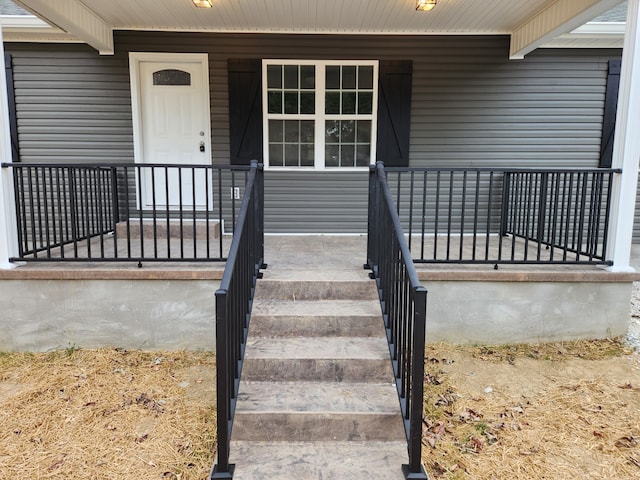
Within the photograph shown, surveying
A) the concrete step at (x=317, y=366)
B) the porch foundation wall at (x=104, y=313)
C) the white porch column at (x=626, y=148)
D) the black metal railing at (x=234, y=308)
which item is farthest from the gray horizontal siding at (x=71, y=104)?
the white porch column at (x=626, y=148)

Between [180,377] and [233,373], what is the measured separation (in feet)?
3.50

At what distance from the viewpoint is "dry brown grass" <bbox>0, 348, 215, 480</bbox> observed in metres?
2.30

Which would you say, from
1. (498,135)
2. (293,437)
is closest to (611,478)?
(293,437)

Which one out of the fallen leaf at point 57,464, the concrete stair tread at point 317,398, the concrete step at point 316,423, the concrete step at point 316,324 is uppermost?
the concrete step at point 316,324

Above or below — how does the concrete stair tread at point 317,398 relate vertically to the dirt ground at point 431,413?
above

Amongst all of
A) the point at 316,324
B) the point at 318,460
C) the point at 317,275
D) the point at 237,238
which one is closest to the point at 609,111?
the point at 317,275

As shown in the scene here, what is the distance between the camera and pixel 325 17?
485cm

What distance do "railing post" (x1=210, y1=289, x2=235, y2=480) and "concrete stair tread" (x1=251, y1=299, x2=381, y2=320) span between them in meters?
0.96

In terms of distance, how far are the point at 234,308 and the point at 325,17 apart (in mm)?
3735

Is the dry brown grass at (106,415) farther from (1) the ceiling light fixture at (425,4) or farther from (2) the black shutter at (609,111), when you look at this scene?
(2) the black shutter at (609,111)

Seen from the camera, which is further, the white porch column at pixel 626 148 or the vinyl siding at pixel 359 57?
the vinyl siding at pixel 359 57

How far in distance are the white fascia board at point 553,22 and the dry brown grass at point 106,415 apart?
4.48 m

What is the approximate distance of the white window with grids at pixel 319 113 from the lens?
5.39 meters

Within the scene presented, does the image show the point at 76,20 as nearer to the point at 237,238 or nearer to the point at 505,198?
the point at 237,238
